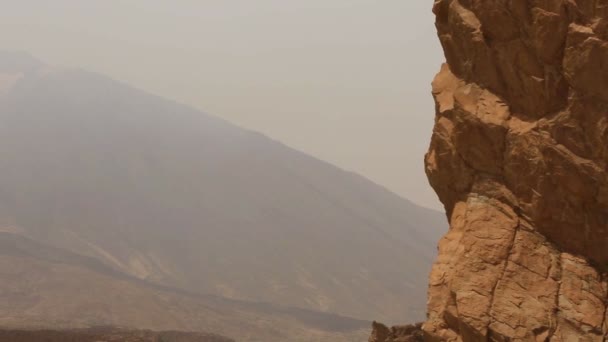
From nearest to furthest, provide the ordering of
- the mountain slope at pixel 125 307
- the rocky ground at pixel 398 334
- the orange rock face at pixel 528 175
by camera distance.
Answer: the orange rock face at pixel 528 175
the rocky ground at pixel 398 334
the mountain slope at pixel 125 307

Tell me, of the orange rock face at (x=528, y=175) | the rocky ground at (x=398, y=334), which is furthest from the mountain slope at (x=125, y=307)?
the orange rock face at (x=528, y=175)

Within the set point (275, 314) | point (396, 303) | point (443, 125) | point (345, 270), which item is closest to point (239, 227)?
point (345, 270)

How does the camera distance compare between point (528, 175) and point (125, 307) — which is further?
point (125, 307)

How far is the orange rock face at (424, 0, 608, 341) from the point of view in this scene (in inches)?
610

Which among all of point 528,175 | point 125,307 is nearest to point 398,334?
point 528,175

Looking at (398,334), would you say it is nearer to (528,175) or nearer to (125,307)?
(528,175)

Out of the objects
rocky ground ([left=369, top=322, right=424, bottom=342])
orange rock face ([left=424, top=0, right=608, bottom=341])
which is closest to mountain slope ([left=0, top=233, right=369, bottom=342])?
rocky ground ([left=369, top=322, right=424, bottom=342])

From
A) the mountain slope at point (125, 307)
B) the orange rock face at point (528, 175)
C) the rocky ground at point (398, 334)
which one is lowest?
the mountain slope at point (125, 307)

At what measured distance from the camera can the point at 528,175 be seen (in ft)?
55.5

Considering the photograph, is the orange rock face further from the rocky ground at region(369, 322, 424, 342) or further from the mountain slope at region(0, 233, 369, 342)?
the mountain slope at region(0, 233, 369, 342)

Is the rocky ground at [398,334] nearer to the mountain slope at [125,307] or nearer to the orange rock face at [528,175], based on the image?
the orange rock face at [528,175]

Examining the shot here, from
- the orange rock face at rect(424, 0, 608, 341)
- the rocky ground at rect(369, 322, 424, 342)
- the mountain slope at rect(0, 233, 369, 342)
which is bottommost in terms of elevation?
the mountain slope at rect(0, 233, 369, 342)

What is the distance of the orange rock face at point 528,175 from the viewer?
15.5 m

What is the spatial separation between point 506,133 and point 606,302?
16.6ft
